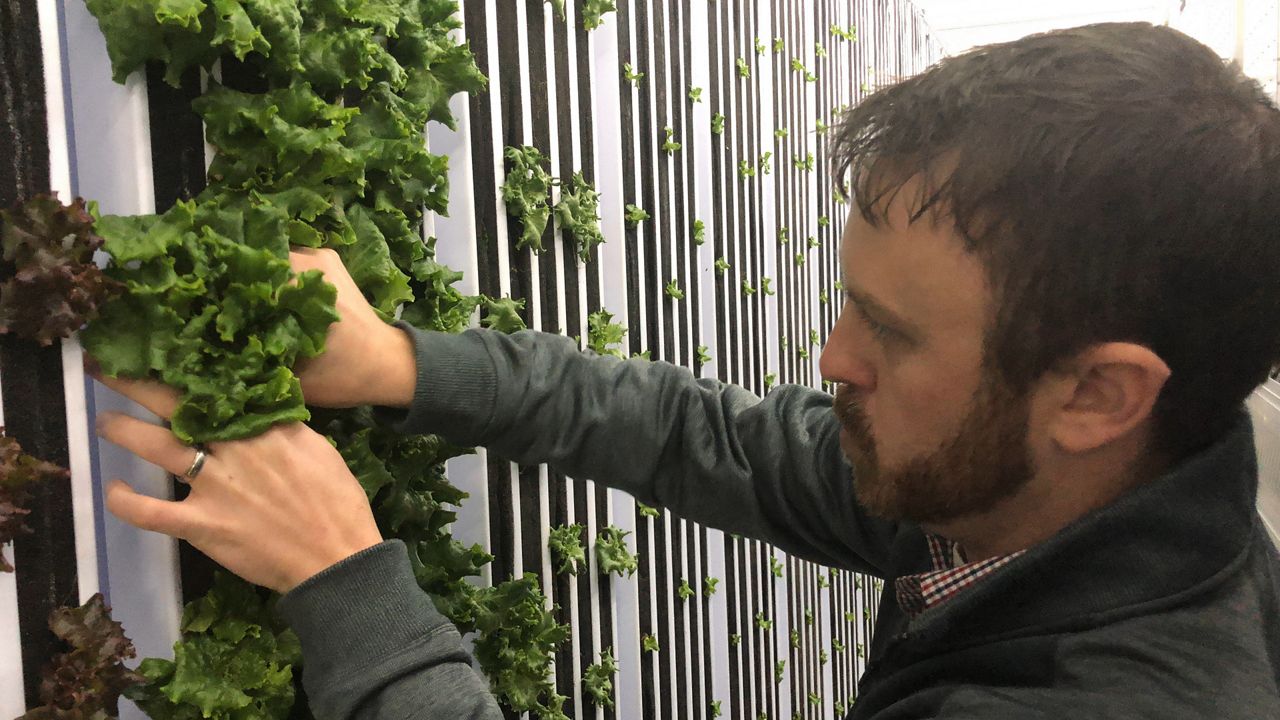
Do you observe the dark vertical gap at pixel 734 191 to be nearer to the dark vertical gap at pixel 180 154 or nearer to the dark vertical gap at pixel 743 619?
the dark vertical gap at pixel 743 619

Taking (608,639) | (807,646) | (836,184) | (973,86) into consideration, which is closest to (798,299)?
(807,646)

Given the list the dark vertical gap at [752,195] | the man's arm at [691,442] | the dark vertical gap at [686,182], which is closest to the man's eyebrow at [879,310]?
the man's arm at [691,442]

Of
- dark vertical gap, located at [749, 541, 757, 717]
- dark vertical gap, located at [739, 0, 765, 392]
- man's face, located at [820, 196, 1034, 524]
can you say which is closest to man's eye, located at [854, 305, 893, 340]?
man's face, located at [820, 196, 1034, 524]

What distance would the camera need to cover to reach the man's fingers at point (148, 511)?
0.81 metres

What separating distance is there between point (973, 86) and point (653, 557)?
1190 mm

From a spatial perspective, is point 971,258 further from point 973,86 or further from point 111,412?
point 111,412

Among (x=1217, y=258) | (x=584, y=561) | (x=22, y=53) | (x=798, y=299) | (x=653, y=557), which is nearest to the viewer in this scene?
(x=22, y=53)

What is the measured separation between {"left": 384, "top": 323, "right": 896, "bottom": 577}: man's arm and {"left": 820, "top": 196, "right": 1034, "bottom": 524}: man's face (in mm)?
262

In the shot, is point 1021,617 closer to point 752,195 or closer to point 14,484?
point 14,484

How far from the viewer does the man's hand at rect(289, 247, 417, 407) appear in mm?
925

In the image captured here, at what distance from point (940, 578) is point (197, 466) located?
781 mm

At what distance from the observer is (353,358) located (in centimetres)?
95

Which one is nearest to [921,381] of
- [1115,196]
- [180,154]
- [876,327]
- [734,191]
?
[876,327]

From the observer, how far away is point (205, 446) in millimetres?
851
